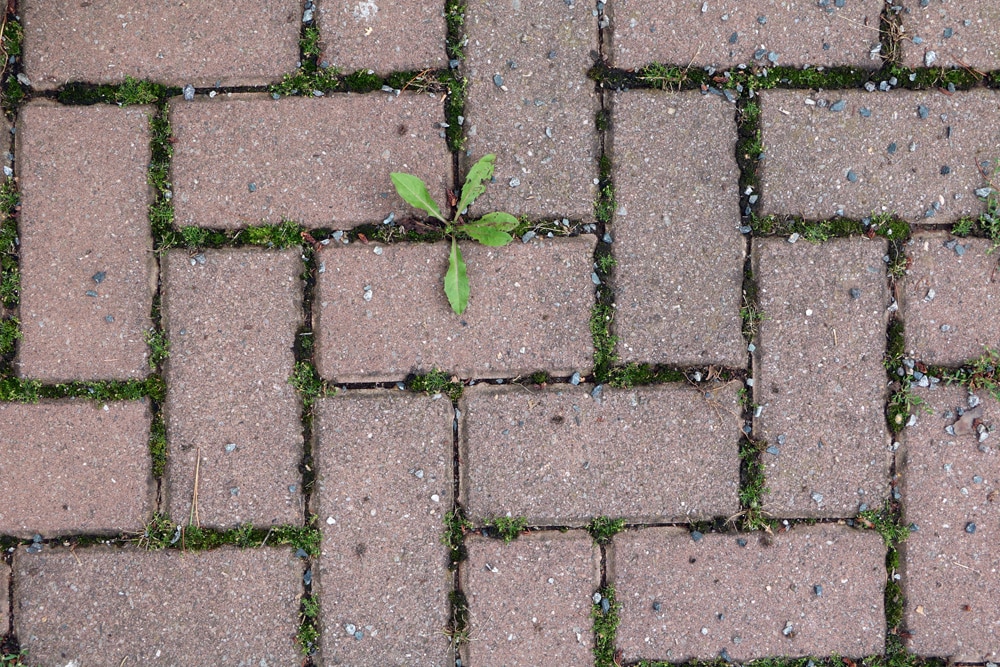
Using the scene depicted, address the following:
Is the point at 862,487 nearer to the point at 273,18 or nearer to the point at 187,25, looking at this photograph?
the point at 273,18

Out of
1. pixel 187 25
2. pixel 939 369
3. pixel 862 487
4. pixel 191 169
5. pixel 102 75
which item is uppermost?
pixel 187 25

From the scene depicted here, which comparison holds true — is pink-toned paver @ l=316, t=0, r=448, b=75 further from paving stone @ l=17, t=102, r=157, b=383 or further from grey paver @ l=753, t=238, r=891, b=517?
grey paver @ l=753, t=238, r=891, b=517

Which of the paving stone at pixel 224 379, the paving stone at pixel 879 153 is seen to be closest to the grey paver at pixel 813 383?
the paving stone at pixel 879 153

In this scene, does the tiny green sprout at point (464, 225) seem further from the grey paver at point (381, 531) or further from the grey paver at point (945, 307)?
the grey paver at point (945, 307)

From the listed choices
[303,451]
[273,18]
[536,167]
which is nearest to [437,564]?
[303,451]

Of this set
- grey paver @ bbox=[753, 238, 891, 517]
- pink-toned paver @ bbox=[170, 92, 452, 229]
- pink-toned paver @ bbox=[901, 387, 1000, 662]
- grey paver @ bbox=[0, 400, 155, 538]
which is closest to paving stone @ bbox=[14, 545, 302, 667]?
grey paver @ bbox=[0, 400, 155, 538]

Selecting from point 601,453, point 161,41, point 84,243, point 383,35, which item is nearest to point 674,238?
point 601,453
